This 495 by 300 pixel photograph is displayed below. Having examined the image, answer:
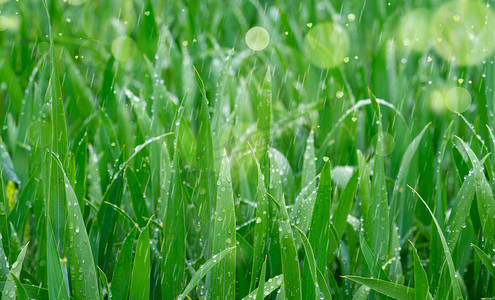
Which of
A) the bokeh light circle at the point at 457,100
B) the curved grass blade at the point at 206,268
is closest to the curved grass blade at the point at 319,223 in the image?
the curved grass blade at the point at 206,268

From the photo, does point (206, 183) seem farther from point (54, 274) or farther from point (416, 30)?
point (416, 30)

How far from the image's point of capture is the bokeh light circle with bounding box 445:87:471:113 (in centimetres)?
110

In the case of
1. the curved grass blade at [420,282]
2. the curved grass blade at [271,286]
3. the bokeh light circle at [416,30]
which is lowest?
the curved grass blade at [271,286]

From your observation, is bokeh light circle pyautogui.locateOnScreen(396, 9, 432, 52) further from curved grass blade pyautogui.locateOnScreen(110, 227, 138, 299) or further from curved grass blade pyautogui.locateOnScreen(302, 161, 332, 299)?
curved grass blade pyautogui.locateOnScreen(110, 227, 138, 299)

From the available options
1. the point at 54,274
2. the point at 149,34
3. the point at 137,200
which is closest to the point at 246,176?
the point at 137,200

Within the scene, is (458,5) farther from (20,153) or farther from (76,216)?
(76,216)

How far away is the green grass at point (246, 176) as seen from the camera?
2.21 feet

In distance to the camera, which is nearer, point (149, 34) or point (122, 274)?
point (122, 274)

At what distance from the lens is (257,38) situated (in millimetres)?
1719

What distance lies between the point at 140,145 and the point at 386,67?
2.45 ft

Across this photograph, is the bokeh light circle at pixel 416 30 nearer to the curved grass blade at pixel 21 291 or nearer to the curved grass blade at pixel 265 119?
the curved grass blade at pixel 265 119

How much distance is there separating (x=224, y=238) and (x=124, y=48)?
0.96 m

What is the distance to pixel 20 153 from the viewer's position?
1.04m

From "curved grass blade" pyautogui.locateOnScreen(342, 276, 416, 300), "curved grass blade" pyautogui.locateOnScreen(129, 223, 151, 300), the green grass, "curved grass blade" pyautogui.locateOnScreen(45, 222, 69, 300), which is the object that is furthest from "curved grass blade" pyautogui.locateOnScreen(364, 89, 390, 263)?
"curved grass blade" pyautogui.locateOnScreen(45, 222, 69, 300)
